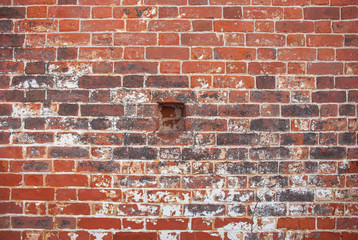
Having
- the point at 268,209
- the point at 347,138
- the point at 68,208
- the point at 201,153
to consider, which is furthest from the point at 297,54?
the point at 68,208

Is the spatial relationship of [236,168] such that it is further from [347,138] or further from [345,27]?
[345,27]

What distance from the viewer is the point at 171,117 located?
1.83m

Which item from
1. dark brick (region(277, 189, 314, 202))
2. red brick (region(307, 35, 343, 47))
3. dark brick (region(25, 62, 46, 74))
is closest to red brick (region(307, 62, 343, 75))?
red brick (region(307, 35, 343, 47))

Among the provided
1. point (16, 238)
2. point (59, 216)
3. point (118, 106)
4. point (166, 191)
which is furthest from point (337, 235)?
point (16, 238)

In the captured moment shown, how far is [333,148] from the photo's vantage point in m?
1.77

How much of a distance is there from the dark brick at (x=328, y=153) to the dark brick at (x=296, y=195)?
0.82 feet

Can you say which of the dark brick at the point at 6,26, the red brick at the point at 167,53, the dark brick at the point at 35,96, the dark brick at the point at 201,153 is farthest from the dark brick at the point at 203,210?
the dark brick at the point at 6,26

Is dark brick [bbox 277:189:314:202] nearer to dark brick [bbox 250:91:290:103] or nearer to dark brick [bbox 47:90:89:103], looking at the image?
dark brick [bbox 250:91:290:103]

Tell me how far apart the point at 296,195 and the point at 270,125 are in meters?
0.52

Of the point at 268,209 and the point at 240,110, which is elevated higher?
the point at 240,110

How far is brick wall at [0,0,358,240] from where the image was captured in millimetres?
1757

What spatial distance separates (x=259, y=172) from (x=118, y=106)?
108 cm

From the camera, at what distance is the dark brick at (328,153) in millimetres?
1769

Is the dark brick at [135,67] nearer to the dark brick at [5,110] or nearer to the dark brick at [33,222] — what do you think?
the dark brick at [5,110]
